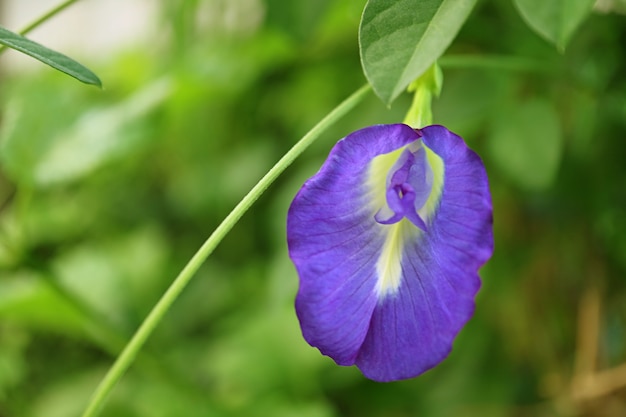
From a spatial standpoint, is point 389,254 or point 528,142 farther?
point 528,142

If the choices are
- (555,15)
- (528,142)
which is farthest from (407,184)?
(528,142)

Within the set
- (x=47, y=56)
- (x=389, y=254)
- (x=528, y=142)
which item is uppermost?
(x=47, y=56)

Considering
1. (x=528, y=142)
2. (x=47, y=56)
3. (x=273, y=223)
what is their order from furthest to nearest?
(x=273, y=223) → (x=528, y=142) → (x=47, y=56)

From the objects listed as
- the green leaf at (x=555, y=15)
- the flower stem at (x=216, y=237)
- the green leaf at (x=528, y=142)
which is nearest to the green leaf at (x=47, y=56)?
the flower stem at (x=216, y=237)

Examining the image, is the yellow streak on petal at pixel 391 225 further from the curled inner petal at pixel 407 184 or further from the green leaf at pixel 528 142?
the green leaf at pixel 528 142

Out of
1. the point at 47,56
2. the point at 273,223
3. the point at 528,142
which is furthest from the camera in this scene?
the point at 273,223

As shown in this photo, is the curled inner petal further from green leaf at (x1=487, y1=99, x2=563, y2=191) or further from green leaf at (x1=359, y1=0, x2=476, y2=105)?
green leaf at (x1=487, y1=99, x2=563, y2=191)

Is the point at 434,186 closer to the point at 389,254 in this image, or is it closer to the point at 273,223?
the point at 389,254
